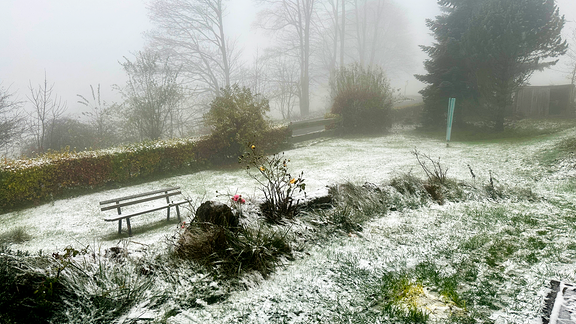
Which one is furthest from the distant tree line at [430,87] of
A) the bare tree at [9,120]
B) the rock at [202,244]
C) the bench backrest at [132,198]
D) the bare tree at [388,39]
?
the bare tree at [388,39]

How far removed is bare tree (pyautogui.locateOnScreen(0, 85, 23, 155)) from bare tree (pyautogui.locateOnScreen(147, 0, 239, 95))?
35.5 ft

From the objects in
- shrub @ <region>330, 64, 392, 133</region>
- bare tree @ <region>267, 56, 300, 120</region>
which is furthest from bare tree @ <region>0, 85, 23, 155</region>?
bare tree @ <region>267, 56, 300, 120</region>

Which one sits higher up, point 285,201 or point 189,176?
point 285,201

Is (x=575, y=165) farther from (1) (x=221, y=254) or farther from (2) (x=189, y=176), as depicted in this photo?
(2) (x=189, y=176)

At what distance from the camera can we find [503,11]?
40.6 ft

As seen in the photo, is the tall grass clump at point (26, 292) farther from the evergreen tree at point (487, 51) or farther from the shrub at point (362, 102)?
the evergreen tree at point (487, 51)

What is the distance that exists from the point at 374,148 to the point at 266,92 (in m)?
15.0

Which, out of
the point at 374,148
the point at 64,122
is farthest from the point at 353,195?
the point at 64,122

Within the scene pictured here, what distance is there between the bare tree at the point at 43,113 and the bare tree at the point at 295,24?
15.7m

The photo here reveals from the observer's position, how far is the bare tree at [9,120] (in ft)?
39.0

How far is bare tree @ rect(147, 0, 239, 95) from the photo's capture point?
22.0m

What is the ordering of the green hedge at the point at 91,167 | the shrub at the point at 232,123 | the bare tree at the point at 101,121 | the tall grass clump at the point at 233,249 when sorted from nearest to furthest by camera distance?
the tall grass clump at the point at 233,249, the green hedge at the point at 91,167, the shrub at the point at 232,123, the bare tree at the point at 101,121

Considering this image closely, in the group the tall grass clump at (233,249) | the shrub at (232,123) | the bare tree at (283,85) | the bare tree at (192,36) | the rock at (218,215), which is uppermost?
the bare tree at (192,36)

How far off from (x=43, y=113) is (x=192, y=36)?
12714mm
